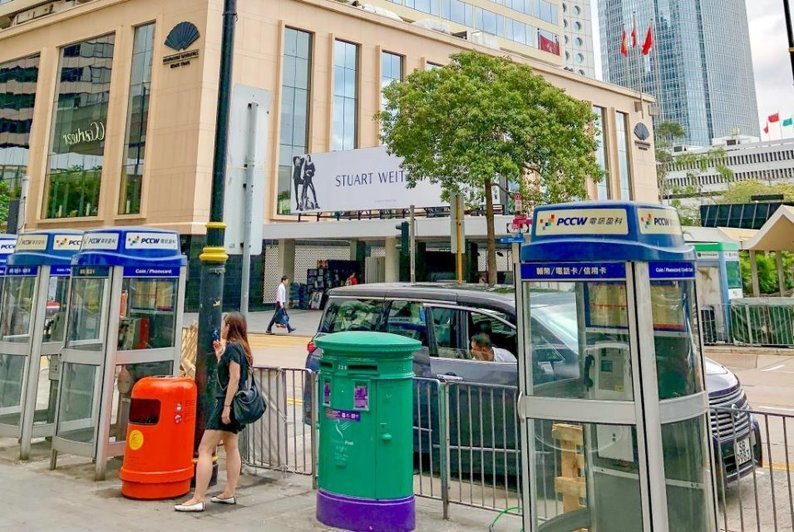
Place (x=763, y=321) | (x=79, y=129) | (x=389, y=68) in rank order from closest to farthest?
(x=763, y=321) < (x=79, y=129) < (x=389, y=68)

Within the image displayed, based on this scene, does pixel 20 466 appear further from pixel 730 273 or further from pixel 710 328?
pixel 730 273

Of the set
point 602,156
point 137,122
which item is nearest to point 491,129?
point 137,122

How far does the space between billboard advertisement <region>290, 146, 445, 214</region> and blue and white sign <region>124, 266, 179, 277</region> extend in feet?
64.8

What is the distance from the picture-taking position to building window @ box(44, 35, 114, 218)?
34.9m

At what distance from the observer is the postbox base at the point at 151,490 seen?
16.7ft

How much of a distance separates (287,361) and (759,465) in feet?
33.9

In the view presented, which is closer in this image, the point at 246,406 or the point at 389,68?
the point at 246,406

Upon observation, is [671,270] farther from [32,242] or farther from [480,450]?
[32,242]

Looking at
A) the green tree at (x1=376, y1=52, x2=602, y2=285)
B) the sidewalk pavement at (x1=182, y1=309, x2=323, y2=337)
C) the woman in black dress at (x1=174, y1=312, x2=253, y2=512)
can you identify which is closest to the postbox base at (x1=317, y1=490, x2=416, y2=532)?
the woman in black dress at (x1=174, y1=312, x2=253, y2=512)

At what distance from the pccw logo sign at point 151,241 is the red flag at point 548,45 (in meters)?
56.8

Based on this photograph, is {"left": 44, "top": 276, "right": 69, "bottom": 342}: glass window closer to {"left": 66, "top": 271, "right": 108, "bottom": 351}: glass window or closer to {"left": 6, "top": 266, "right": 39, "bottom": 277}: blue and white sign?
{"left": 6, "top": 266, "right": 39, "bottom": 277}: blue and white sign

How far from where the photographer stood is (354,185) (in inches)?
1090

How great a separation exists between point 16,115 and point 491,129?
38441 mm

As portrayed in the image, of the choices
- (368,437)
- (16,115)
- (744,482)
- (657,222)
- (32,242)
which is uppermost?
(16,115)
